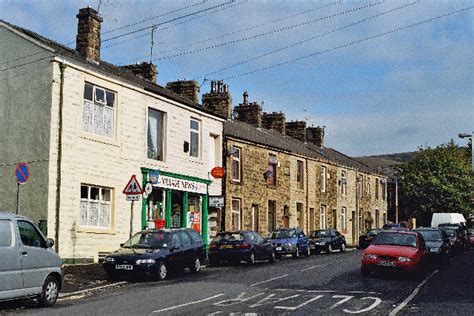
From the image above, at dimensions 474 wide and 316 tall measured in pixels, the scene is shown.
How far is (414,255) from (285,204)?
69.3 feet

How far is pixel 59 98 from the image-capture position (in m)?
22.2

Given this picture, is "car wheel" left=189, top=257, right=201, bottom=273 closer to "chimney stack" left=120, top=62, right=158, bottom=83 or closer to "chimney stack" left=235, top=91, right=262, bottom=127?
"chimney stack" left=120, top=62, right=158, bottom=83

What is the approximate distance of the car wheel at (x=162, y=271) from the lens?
18312 mm

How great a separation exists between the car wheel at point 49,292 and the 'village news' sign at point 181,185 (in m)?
13.2

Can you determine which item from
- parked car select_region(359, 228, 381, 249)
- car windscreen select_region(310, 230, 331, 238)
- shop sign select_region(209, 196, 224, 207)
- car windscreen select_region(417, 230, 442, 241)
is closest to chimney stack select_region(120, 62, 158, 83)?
shop sign select_region(209, 196, 224, 207)

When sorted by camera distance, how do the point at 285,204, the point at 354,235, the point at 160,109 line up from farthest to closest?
the point at 354,235
the point at 285,204
the point at 160,109

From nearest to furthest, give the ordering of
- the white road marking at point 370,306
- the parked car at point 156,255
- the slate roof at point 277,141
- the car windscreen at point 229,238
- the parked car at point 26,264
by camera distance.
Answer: the parked car at point 26,264, the white road marking at point 370,306, the parked car at point 156,255, the car windscreen at point 229,238, the slate roof at point 277,141

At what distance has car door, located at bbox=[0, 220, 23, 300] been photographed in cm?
1166

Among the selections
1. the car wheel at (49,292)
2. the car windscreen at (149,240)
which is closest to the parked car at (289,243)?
the car windscreen at (149,240)

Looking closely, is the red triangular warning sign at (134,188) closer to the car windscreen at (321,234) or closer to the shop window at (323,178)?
the car windscreen at (321,234)

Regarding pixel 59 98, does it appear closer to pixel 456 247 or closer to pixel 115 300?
pixel 115 300

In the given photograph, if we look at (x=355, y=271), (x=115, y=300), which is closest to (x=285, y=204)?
(x=355, y=271)

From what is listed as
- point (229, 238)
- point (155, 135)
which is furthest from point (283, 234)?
point (155, 135)

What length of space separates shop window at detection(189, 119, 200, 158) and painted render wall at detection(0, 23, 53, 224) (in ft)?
30.3
